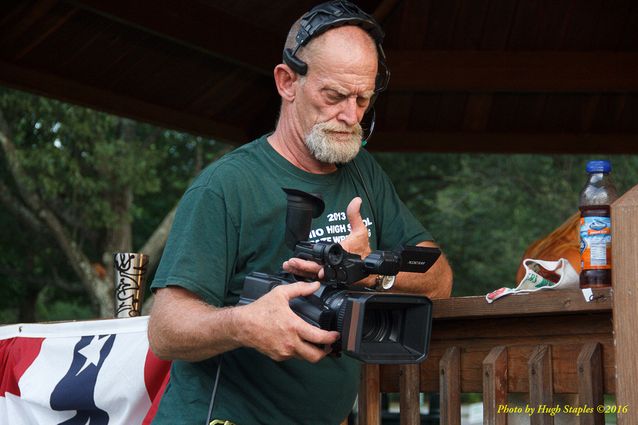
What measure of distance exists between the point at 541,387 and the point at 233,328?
0.97 m

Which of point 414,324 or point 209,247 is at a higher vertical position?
point 209,247

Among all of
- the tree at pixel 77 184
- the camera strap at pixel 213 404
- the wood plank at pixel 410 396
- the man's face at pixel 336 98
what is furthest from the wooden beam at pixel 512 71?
the tree at pixel 77 184

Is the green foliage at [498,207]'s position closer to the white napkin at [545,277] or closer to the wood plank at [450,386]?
the wood plank at [450,386]

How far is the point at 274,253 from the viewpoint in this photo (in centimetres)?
254

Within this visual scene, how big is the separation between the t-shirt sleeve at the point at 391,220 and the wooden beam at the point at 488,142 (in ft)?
13.2

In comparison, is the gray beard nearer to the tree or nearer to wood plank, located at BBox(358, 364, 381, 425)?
wood plank, located at BBox(358, 364, 381, 425)

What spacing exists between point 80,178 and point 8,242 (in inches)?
154

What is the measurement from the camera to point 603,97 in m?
6.75

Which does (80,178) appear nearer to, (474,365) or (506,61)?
(506,61)

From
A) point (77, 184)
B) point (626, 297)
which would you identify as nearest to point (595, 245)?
point (626, 297)

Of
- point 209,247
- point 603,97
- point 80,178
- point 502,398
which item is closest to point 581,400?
point 502,398

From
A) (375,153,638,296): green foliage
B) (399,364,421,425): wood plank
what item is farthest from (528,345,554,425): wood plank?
(375,153,638,296): green foliage

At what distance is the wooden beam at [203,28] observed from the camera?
16.9ft

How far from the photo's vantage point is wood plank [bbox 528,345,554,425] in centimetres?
268
